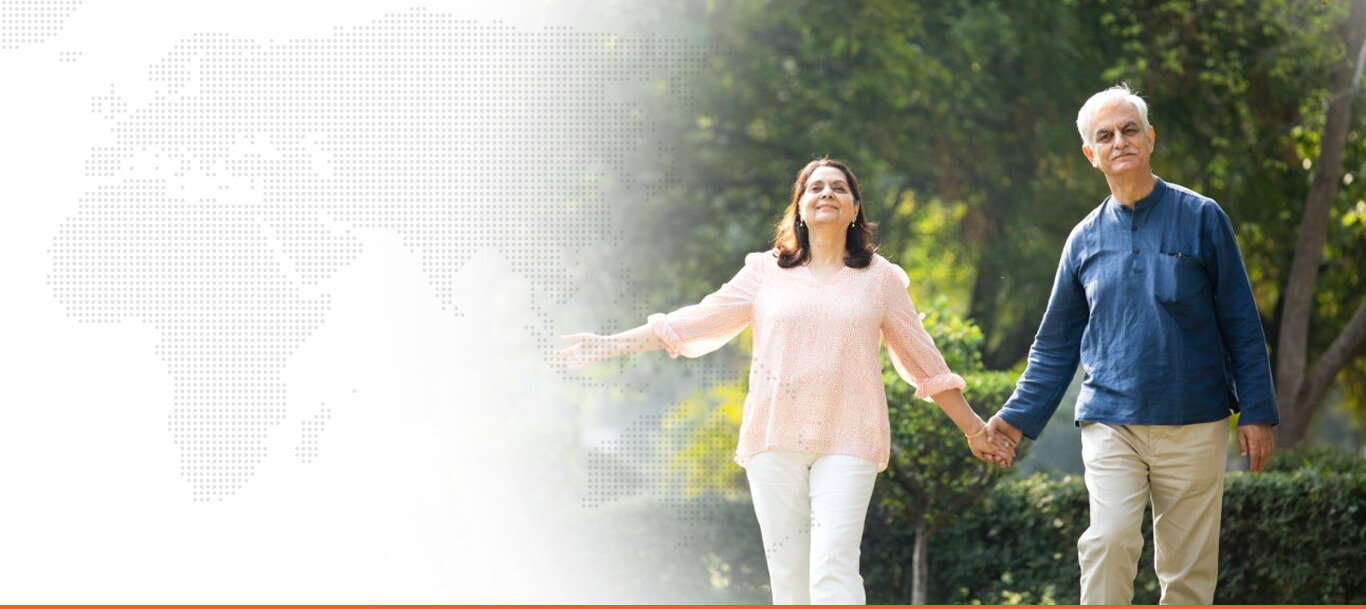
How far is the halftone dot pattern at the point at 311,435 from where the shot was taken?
23.5ft

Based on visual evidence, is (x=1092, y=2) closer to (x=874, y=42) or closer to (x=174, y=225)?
(x=874, y=42)

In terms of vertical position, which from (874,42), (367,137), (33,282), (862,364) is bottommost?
(862,364)

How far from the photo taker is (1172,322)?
3.82 m

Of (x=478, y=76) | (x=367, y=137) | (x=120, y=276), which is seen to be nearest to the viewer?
(x=120, y=276)

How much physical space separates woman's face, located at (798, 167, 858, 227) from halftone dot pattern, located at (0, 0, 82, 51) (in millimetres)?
4863

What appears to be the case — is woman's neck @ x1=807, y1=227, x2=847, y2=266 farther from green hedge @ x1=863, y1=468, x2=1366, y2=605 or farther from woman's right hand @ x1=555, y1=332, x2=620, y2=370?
green hedge @ x1=863, y1=468, x2=1366, y2=605

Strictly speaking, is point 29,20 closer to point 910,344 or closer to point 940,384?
point 910,344

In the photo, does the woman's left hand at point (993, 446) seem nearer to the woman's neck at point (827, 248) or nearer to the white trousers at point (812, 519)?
the white trousers at point (812, 519)

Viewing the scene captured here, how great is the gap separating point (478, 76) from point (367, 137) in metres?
1.31

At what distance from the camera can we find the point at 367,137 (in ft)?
24.2

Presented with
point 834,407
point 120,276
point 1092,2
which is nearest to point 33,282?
point 120,276

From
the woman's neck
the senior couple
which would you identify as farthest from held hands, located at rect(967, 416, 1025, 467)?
the woman's neck

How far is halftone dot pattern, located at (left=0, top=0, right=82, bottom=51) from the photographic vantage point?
688cm

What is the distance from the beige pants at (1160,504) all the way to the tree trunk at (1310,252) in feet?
23.0
